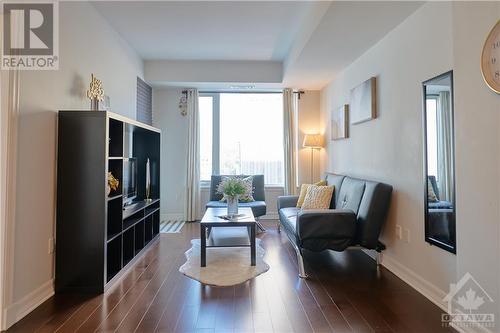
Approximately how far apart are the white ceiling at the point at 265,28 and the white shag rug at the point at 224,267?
8.36 ft

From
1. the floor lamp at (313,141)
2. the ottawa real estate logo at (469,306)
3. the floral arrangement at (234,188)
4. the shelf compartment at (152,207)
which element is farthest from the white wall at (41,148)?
the floor lamp at (313,141)

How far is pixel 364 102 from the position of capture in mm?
3592

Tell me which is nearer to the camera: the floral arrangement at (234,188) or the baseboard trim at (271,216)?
the floral arrangement at (234,188)

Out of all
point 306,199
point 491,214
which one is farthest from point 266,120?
point 491,214

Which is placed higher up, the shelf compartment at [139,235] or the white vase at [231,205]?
the white vase at [231,205]

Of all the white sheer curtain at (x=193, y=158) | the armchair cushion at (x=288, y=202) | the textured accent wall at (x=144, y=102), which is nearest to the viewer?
the armchair cushion at (x=288, y=202)

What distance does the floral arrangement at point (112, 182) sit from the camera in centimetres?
281

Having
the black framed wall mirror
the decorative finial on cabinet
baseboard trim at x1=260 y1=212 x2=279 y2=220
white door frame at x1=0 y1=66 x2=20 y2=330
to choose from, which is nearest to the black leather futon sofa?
the black framed wall mirror

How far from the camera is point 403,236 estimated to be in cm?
283

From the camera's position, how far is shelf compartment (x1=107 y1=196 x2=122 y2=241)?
9.41 ft

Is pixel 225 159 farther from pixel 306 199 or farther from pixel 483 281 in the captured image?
pixel 483 281

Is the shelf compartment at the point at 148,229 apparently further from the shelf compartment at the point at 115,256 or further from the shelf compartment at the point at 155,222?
Answer: the shelf compartment at the point at 115,256

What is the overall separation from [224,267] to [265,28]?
3.04 m

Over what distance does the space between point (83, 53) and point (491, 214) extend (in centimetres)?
372
